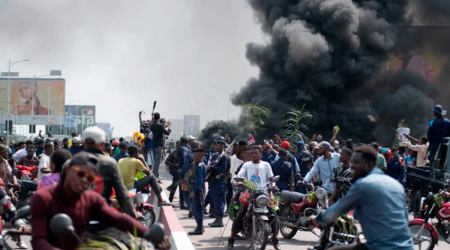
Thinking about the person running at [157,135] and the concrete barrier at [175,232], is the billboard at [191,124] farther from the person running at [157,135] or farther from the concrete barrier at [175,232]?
the concrete barrier at [175,232]

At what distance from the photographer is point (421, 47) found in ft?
158

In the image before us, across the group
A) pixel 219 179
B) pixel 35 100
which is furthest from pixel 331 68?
pixel 35 100

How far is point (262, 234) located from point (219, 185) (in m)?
2.97

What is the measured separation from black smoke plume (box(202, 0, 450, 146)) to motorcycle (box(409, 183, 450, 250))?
28509 mm

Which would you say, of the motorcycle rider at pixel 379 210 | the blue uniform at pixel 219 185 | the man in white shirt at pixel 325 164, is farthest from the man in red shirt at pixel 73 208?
the blue uniform at pixel 219 185

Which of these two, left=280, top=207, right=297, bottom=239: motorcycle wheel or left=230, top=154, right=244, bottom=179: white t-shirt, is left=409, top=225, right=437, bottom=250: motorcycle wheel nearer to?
left=280, top=207, right=297, bottom=239: motorcycle wheel

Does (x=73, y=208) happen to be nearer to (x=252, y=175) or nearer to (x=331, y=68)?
(x=252, y=175)

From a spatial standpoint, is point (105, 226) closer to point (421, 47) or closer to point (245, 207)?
point (245, 207)

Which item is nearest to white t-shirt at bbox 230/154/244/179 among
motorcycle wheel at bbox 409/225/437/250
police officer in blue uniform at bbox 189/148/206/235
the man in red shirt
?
police officer in blue uniform at bbox 189/148/206/235

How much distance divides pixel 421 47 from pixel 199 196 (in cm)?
4095

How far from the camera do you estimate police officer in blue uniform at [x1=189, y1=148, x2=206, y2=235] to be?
Result: 10.9 m

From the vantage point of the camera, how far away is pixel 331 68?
40250 millimetres

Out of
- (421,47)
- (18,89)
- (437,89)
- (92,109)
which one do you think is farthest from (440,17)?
(92,109)

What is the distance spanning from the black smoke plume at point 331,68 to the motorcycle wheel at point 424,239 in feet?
96.5
